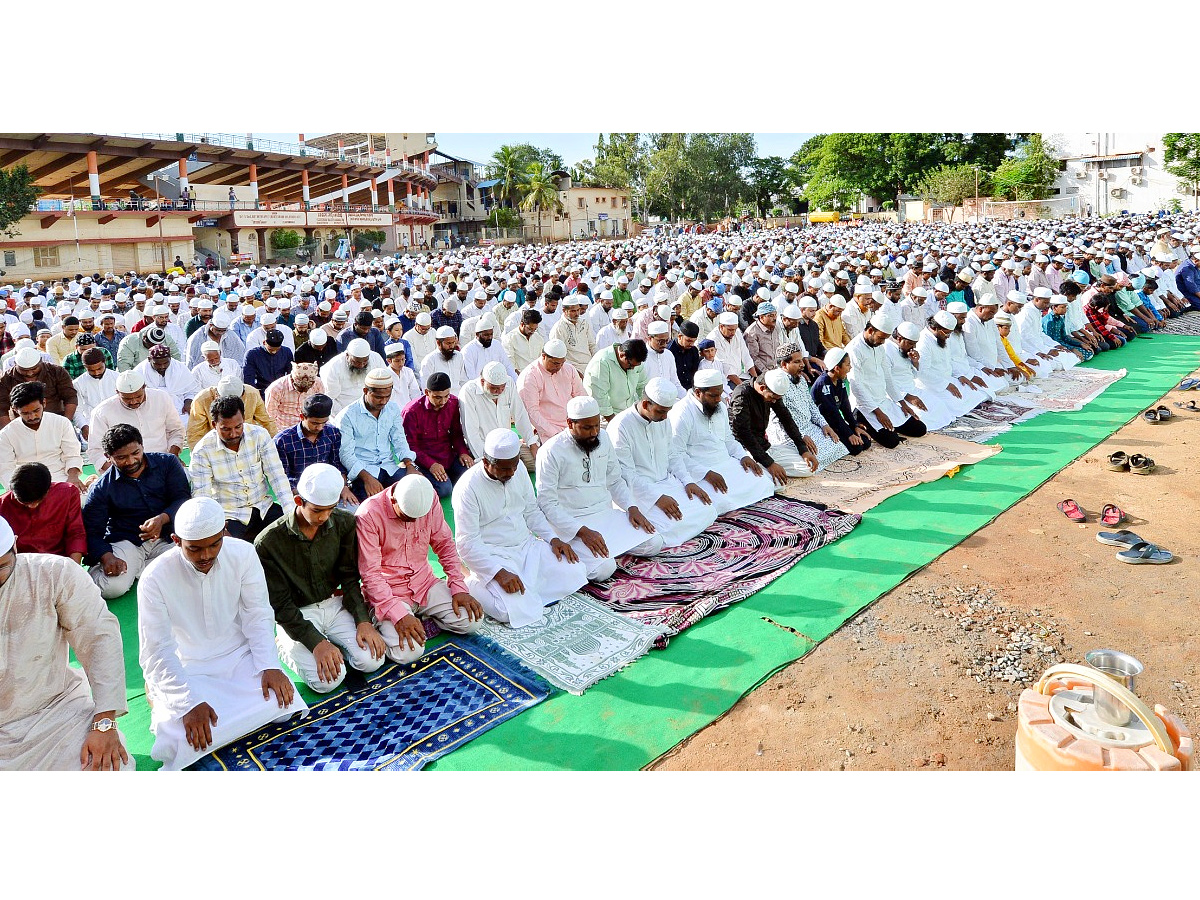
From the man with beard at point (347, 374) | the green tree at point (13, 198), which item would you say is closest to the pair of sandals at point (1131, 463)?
the man with beard at point (347, 374)

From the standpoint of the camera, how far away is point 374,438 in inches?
202

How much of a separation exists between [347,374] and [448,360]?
0.88 m

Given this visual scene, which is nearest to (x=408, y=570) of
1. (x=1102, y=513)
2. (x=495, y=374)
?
(x=495, y=374)

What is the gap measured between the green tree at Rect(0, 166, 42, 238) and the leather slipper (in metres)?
20.5

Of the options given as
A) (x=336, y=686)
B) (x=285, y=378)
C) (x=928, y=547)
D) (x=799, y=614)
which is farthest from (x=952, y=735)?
(x=285, y=378)

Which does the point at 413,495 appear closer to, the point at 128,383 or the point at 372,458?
the point at 372,458

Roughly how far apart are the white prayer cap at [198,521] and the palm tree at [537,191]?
39.6 metres

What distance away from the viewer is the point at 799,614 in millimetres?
3727

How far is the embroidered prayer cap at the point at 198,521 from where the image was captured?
2.78 metres

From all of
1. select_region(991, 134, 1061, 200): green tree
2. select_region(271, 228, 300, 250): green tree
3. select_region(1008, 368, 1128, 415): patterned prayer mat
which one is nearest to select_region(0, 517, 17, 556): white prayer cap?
select_region(1008, 368, 1128, 415): patterned prayer mat

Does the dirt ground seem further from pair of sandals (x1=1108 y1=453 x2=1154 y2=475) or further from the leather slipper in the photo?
pair of sandals (x1=1108 y1=453 x2=1154 y2=475)

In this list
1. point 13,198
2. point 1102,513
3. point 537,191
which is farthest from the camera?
point 537,191

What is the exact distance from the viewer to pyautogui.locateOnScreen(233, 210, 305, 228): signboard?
1088 inches

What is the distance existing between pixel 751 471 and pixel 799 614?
1608 mm
